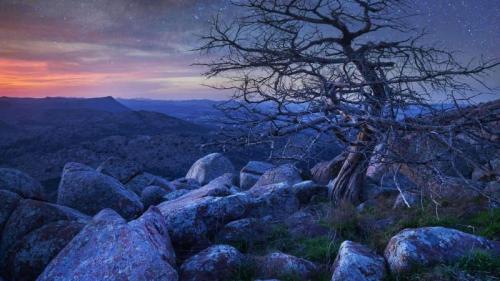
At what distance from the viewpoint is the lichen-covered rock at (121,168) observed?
1702 cm

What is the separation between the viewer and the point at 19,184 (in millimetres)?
9961

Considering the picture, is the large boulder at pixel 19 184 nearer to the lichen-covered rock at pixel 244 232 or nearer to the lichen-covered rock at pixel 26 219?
the lichen-covered rock at pixel 26 219

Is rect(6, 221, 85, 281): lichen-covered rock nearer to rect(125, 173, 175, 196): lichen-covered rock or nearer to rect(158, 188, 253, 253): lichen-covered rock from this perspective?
rect(158, 188, 253, 253): lichen-covered rock

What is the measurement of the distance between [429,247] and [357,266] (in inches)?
48.8

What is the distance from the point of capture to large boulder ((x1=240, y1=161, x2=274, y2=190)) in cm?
1805

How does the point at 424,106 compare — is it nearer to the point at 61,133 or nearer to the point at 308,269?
the point at 308,269

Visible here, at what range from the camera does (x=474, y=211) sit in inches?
332

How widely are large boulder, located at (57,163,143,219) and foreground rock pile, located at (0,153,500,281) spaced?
3 centimetres

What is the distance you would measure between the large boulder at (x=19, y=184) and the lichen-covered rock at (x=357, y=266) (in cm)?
773

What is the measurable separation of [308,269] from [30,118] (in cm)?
18482

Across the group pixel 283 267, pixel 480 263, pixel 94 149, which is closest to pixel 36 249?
pixel 283 267

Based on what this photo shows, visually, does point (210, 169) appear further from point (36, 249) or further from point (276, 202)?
point (36, 249)

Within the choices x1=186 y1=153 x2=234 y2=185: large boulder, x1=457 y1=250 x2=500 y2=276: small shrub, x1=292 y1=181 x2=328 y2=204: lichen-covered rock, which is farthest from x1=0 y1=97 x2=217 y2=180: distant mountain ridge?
x1=457 y1=250 x2=500 y2=276: small shrub

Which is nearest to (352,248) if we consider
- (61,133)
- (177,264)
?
(177,264)
